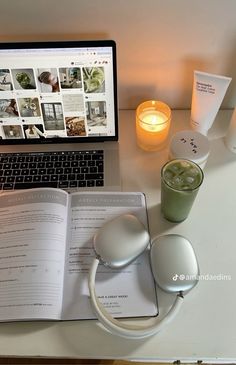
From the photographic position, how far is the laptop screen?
0.63m

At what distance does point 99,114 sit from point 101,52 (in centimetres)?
13

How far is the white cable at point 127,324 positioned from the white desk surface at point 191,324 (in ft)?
0.07

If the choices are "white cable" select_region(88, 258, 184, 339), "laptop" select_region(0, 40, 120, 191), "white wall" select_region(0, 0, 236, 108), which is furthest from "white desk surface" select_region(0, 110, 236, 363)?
"white wall" select_region(0, 0, 236, 108)

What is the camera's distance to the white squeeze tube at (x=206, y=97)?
2.23ft

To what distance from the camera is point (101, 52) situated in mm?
630

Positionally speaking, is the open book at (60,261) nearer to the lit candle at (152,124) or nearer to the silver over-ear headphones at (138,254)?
the silver over-ear headphones at (138,254)

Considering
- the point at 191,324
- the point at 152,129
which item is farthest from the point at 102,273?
the point at 152,129

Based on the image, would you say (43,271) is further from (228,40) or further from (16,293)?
(228,40)

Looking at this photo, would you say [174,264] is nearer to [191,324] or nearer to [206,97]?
[191,324]

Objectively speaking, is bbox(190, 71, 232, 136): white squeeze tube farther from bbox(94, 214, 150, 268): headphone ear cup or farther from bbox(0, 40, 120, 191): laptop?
bbox(94, 214, 150, 268): headphone ear cup

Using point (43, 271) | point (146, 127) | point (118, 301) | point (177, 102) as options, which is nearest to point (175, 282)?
point (118, 301)

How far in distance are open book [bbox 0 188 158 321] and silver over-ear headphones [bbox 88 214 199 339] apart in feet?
0.07

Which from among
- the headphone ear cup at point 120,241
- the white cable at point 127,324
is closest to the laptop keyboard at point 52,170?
the headphone ear cup at point 120,241

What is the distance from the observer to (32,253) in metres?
0.58
